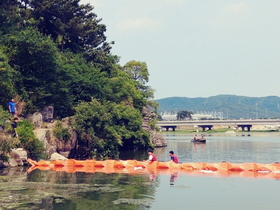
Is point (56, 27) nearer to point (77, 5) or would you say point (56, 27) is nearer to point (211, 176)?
point (77, 5)

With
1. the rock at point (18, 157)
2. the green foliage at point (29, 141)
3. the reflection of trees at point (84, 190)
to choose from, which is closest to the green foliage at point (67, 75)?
the green foliage at point (29, 141)

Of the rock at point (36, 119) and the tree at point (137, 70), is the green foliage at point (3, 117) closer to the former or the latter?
the rock at point (36, 119)

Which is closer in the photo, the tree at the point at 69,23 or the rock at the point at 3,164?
the rock at the point at 3,164

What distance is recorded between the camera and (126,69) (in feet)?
233

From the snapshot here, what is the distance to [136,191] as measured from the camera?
19.1m

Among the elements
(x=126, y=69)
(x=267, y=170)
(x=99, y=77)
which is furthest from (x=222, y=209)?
(x=126, y=69)

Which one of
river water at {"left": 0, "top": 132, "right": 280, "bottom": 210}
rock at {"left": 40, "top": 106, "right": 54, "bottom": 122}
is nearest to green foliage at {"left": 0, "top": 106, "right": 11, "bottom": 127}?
river water at {"left": 0, "top": 132, "right": 280, "bottom": 210}

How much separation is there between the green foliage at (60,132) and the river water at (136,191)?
782 centimetres

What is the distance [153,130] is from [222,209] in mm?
45053

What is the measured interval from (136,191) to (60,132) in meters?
15.7

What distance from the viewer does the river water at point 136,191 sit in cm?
1606

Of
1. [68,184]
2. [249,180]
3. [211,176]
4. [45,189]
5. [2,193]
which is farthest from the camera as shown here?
[211,176]

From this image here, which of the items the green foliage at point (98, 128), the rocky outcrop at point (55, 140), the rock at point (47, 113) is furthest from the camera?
the green foliage at point (98, 128)

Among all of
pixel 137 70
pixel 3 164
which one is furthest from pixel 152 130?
pixel 3 164
